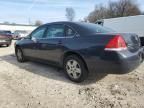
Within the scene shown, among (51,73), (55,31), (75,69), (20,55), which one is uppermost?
(55,31)

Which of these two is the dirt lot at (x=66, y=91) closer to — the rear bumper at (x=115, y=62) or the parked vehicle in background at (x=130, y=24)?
the rear bumper at (x=115, y=62)

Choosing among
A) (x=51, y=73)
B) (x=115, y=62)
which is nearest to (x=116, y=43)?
(x=115, y=62)

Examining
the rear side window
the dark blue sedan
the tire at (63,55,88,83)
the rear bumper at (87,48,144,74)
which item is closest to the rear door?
the dark blue sedan

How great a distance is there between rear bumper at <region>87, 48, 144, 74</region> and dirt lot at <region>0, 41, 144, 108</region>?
0.48 m

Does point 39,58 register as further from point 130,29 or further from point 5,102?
point 130,29

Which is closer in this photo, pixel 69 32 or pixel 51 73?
pixel 69 32

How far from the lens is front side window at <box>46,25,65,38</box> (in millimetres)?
5025

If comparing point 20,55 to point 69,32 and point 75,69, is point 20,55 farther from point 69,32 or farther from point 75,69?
point 75,69

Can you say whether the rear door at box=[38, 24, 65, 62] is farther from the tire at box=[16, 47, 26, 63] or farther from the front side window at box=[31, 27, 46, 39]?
the tire at box=[16, 47, 26, 63]

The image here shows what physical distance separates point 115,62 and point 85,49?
78 centimetres

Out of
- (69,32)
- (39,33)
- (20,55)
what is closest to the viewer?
(69,32)

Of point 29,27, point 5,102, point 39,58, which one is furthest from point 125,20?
point 29,27

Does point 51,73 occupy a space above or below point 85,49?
below

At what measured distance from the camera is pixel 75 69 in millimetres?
4609
